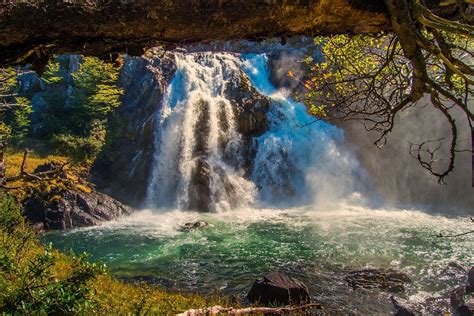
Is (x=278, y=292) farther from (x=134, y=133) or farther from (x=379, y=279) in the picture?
(x=134, y=133)

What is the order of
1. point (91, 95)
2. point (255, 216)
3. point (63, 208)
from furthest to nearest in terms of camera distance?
point (91, 95) → point (255, 216) → point (63, 208)

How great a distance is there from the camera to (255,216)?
23031mm

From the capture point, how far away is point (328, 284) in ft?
40.2

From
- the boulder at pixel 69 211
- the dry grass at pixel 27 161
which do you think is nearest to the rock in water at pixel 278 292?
the boulder at pixel 69 211

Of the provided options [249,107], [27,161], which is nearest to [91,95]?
[27,161]

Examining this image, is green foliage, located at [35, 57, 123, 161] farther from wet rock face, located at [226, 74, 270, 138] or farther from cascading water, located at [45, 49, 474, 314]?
wet rock face, located at [226, 74, 270, 138]

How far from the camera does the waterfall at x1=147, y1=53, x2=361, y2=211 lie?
25.9 m

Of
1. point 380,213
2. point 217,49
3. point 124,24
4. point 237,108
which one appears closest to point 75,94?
point 237,108

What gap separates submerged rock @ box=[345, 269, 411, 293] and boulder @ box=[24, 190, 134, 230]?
14957 millimetres

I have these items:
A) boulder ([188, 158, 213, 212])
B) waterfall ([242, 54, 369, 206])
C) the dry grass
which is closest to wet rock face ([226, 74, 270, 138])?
waterfall ([242, 54, 369, 206])

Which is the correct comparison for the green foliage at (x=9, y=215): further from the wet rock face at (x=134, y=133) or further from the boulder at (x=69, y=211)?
the wet rock face at (x=134, y=133)

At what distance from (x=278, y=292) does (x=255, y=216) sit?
12821mm


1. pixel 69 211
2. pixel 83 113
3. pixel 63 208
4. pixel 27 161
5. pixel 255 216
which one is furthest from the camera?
pixel 83 113

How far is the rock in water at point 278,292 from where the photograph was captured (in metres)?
10.1
